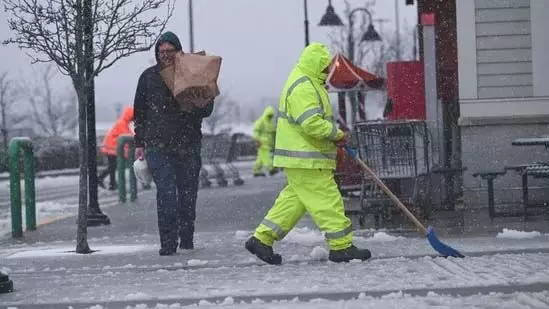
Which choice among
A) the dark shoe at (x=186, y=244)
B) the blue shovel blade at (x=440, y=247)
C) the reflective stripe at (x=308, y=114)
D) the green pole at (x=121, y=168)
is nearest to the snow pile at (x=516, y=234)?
the blue shovel blade at (x=440, y=247)

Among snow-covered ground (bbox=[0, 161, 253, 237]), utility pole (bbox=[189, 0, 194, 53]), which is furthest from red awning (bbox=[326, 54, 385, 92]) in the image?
utility pole (bbox=[189, 0, 194, 53])

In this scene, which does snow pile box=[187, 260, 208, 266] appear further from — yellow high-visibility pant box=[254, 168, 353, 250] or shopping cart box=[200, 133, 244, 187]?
shopping cart box=[200, 133, 244, 187]

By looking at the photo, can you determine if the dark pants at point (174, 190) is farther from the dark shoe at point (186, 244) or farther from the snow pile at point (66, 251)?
the snow pile at point (66, 251)

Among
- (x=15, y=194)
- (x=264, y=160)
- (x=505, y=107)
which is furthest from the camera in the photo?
(x=264, y=160)

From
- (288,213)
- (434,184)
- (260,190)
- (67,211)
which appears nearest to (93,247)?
(288,213)

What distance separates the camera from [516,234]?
39.7 feet

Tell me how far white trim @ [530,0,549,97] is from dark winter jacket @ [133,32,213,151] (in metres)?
5.55

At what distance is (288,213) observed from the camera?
34.2 ft

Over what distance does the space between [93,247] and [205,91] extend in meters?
2.32

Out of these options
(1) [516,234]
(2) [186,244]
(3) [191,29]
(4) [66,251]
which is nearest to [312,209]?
(2) [186,244]

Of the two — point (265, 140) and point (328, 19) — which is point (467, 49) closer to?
point (328, 19)

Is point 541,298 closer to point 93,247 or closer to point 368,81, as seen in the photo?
point 93,247

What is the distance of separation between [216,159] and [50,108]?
3841cm

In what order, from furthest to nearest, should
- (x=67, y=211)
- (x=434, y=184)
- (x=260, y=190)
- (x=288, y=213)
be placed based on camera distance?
(x=260, y=190) < (x=67, y=211) < (x=434, y=184) < (x=288, y=213)
